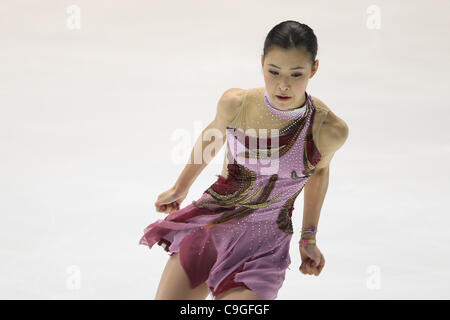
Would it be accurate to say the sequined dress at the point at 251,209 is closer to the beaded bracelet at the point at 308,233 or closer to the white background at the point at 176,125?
the beaded bracelet at the point at 308,233

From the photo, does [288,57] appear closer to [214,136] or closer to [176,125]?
[214,136]

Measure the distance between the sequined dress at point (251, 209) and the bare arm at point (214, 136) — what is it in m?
0.04

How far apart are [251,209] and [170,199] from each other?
15.8 inches

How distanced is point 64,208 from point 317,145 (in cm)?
238

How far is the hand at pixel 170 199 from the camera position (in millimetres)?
3251

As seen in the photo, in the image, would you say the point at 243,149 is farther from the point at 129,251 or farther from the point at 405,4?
the point at 405,4

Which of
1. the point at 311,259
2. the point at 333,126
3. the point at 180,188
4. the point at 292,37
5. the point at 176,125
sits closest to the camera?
the point at 292,37

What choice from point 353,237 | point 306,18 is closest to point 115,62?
point 306,18

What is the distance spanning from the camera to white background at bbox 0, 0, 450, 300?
4285 millimetres

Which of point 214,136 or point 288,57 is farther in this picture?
point 214,136

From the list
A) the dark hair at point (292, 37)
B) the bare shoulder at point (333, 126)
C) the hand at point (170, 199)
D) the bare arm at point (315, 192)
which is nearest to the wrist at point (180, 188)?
the hand at point (170, 199)

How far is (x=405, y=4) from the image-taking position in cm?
716

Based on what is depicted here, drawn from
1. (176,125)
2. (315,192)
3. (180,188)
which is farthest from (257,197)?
(176,125)

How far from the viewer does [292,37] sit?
276 centimetres
